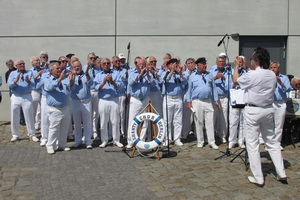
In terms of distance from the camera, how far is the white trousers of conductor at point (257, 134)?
6.03 m

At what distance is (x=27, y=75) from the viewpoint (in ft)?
30.8

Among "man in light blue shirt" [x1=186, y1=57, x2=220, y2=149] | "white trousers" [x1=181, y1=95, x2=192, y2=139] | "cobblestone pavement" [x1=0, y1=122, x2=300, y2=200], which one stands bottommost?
"cobblestone pavement" [x1=0, y1=122, x2=300, y2=200]

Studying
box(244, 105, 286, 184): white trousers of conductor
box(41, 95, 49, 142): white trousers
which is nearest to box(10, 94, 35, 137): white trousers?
box(41, 95, 49, 142): white trousers

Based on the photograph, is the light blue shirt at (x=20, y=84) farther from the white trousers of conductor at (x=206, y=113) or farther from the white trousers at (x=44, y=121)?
the white trousers of conductor at (x=206, y=113)

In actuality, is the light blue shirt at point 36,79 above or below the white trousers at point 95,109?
above

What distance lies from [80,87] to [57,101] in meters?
0.71

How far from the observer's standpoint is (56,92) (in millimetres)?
8141

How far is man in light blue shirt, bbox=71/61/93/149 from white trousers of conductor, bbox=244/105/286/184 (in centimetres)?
394

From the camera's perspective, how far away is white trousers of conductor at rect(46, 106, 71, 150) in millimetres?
8211

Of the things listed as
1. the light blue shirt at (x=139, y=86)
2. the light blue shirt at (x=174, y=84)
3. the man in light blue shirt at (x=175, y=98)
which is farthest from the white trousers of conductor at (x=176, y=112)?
the light blue shirt at (x=139, y=86)

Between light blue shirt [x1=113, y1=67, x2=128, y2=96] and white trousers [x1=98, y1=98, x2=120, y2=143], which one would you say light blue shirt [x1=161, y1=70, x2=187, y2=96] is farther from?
white trousers [x1=98, y1=98, x2=120, y2=143]

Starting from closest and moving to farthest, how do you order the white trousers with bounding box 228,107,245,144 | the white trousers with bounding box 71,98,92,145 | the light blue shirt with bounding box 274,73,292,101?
the light blue shirt with bounding box 274,73,292,101 < the white trousers with bounding box 71,98,92,145 < the white trousers with bounding box 228,107,245,144

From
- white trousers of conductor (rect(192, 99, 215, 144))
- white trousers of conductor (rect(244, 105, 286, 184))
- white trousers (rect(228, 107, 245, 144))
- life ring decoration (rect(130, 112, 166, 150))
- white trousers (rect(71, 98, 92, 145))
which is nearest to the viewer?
white trousers of conductor (rect(244, 105, 286, 184))
